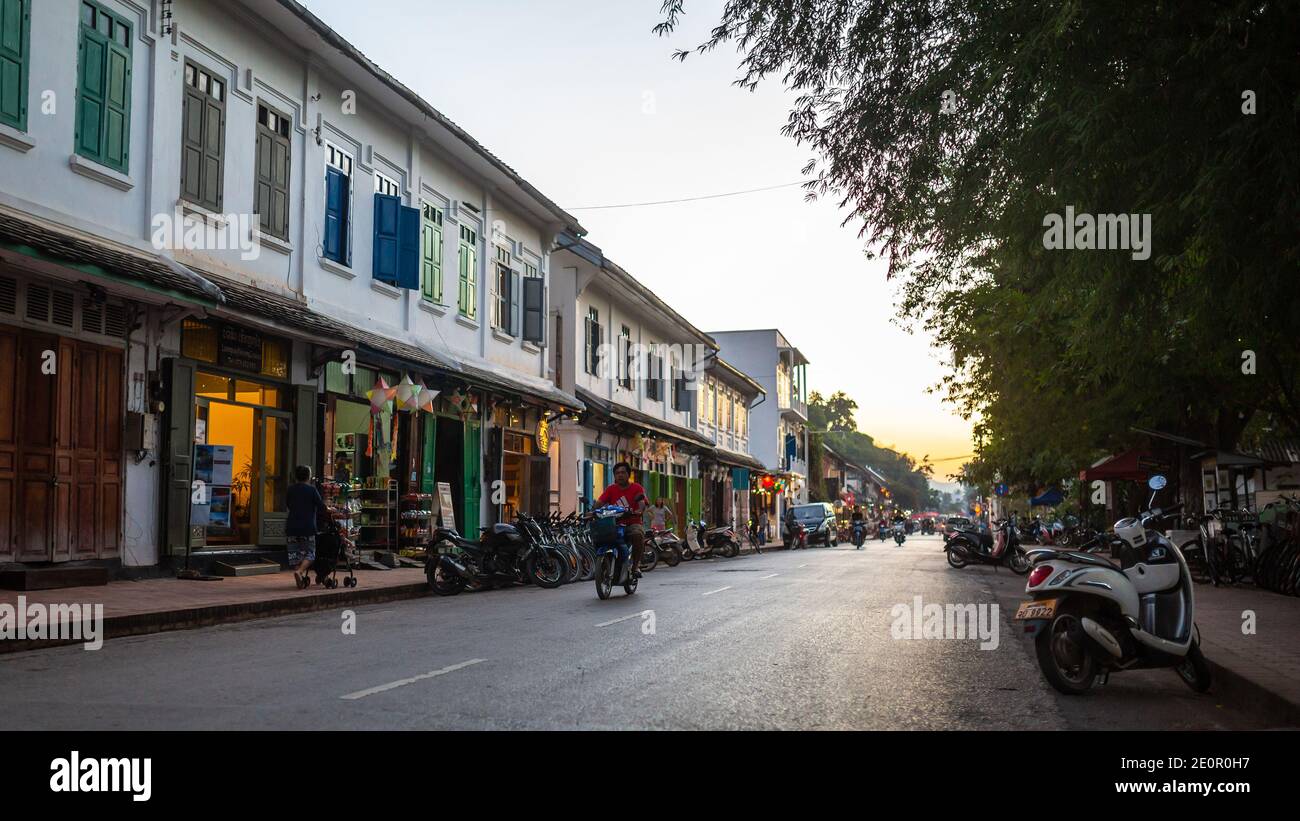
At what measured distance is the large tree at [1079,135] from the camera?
24.8ft

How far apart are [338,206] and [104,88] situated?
6161 mm

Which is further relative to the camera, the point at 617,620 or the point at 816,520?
→ the point at 816,520

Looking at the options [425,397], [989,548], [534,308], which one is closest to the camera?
[425,397]

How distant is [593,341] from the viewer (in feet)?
115

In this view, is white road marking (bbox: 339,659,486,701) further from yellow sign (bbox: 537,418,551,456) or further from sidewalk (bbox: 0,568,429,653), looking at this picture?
yellow sign (bbox: 537,418,551,456)

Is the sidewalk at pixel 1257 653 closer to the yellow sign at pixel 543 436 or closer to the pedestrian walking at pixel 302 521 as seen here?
the pedestrian walking at pixel 302 521

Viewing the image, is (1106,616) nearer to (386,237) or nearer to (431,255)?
(386,237)

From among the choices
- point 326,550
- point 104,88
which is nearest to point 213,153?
point 104,88

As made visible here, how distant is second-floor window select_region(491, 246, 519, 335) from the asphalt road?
14731 millimetres

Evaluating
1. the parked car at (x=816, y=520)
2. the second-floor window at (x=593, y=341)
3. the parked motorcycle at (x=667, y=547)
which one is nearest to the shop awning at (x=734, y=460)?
the parked car at (x=816, y=520)

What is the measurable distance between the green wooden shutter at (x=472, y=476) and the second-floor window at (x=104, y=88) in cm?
1128
